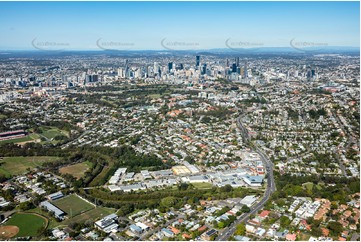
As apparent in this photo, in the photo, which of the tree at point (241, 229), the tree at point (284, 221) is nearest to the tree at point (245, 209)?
the tree at point (241, 229)

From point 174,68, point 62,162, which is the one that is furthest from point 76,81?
point 62,162

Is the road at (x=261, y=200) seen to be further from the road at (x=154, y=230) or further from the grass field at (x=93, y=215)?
the grass field at (x=93, y=215)

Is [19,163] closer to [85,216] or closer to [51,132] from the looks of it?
[51,132]

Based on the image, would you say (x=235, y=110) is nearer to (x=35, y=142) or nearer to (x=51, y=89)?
(x=35, y=142)

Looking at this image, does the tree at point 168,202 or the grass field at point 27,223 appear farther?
the tree at point 168,202

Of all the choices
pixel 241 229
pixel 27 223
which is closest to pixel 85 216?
pixel 27 223

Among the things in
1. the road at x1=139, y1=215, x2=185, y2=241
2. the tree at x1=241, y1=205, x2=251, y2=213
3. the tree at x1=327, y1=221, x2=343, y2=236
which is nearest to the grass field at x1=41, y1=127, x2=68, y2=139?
the road at x1=139, y1=215, x2=185, y2=241
